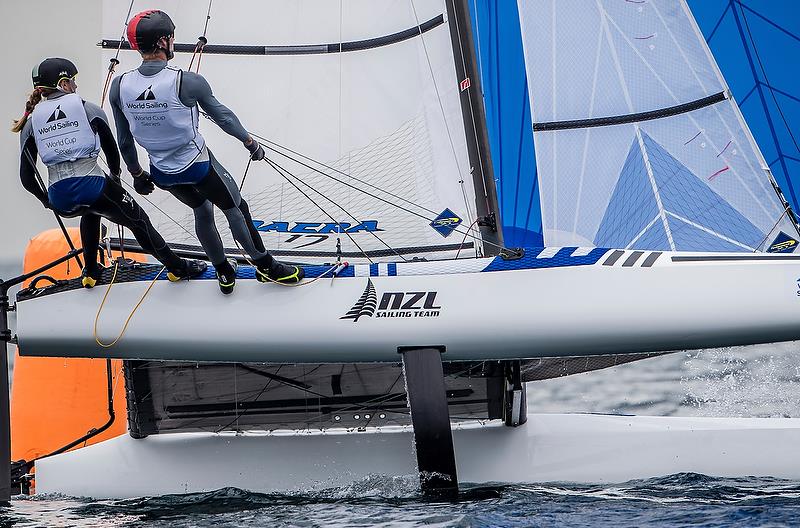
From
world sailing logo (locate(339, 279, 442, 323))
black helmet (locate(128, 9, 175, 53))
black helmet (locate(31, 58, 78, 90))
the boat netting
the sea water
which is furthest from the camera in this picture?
the boat netting

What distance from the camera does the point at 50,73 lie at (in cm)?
455

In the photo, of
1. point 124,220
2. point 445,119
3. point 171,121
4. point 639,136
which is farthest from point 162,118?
point 639,136

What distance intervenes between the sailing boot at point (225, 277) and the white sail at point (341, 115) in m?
1.08

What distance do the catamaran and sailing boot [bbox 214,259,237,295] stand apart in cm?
6

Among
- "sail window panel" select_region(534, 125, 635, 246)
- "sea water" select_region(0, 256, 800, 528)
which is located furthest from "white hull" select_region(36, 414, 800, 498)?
"sail window panel" select_region(534, 125, 635, 246)

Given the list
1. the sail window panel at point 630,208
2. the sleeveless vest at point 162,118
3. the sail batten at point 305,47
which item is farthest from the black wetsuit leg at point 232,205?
the sail window panel at point 630,208

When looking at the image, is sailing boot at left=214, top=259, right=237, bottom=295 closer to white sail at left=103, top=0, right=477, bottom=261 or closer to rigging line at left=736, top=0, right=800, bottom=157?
white sail at left=103, top=0, right=477, bottom=261

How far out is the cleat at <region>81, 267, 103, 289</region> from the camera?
4.81 metres

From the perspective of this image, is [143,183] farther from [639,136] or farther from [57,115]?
[639,136]

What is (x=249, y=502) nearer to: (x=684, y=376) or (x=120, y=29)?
(x=120, y=29)

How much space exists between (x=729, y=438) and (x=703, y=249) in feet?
3.20

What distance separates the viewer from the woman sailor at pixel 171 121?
430 cm

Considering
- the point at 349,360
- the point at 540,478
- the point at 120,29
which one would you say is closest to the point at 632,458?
the point at 540,478

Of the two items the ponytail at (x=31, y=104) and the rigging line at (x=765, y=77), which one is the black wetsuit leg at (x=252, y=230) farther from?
the rigging line at (x=765, y=77)
